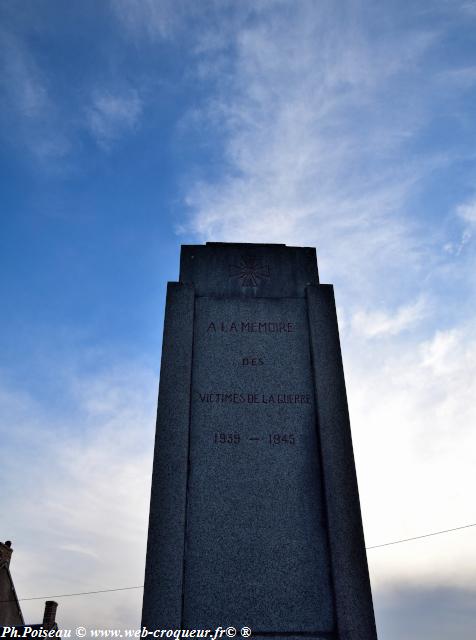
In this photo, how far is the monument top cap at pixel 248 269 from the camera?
7461 mm

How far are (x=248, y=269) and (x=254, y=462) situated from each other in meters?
3.05

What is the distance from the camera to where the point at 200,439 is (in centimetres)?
621

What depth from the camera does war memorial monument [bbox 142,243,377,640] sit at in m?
5.26

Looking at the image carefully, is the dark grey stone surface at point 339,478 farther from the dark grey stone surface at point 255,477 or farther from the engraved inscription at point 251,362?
the engraved inscription at point 251,362

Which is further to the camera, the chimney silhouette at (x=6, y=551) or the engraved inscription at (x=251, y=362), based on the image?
the chimney silhouette at (x=6, y=551)

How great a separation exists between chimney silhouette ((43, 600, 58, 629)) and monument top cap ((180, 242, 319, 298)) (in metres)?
23.1

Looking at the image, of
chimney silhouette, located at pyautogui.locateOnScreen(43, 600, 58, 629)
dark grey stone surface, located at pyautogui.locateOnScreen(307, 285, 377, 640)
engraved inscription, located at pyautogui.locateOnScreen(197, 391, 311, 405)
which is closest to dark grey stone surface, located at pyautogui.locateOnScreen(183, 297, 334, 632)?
engraved inscription, located at pyautogui.locateOnScreen(197, 391, 311, 405)

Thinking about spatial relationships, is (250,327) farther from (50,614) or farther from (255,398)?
(50,614)

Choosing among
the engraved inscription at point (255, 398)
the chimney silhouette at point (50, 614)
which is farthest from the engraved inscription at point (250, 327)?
the chimney silhouette at point (50, 614)

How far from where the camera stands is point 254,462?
19.9 ft

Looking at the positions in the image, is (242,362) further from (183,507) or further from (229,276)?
(183,507)

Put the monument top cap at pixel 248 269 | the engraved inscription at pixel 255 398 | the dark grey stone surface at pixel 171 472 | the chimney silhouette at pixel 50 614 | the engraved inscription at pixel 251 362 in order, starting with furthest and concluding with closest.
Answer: the chimney silhouette at pixel 50 614
the monument top cap at pixel 248 269
the engraved inscription at pixel 251 362
the engraved inscription at pixel 255 398
the dark grey stone surface at pixel 171 472

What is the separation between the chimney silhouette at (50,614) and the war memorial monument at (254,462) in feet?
74.2

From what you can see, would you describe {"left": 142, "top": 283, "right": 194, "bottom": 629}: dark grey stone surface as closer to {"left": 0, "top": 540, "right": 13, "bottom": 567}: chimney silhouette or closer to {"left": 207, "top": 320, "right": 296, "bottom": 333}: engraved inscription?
{"left": 207, "top": 320, "right": 296, "bottom": 333}: engraved inscription
